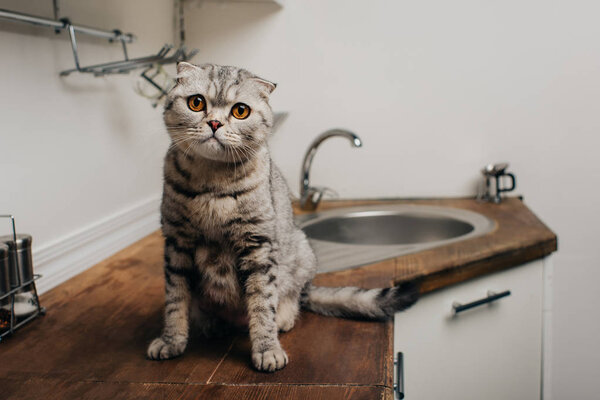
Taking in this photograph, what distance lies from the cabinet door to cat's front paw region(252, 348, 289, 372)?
1.20ft

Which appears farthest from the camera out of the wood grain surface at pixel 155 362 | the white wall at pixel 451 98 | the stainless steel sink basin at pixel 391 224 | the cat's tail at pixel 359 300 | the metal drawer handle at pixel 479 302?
the white wall at pixel 451 98

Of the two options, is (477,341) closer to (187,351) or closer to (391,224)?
(391,224)

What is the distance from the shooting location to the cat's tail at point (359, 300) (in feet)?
3.33

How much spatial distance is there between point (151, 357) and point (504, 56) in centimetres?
163

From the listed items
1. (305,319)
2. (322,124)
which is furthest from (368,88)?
(305,319)

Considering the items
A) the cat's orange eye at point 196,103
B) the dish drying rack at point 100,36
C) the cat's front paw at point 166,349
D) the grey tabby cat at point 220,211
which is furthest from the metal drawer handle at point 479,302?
the dish drying rack at point 100,36

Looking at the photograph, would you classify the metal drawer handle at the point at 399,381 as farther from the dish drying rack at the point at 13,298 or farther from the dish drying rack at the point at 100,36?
the dish drying rack at the point at 100,36

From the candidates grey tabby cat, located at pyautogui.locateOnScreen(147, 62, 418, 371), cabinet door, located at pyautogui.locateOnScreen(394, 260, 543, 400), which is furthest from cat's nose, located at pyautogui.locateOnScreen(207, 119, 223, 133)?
cabinet door, located at pyautogui.locateOnScreen(394, 260, 543, 400)

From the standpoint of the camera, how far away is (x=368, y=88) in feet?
6.48

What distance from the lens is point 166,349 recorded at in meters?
0.88

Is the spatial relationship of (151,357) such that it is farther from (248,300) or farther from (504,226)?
(504,226)

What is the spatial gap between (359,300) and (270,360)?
268mm

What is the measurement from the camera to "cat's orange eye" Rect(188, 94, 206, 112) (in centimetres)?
82

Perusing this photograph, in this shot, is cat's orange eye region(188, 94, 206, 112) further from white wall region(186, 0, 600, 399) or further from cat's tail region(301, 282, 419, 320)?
white wall region(186, 0, 600, 399)
